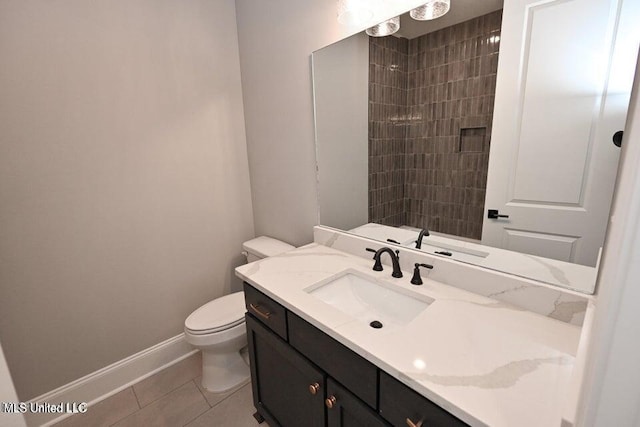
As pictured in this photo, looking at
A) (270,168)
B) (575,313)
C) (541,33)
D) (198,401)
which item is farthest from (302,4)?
(198,401)

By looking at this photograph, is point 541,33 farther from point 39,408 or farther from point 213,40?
point 39,408

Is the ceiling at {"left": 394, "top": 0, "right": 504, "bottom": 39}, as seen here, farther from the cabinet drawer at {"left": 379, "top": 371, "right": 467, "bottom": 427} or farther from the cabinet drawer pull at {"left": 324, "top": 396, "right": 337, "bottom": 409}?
the cabinet drawer pull at {"left": 324, "top": 396, "right": 337, "bottom": 409}

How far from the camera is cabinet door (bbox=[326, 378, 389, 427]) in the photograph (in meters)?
0.82

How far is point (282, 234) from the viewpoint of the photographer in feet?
6.72

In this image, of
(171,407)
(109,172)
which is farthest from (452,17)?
(171,407)

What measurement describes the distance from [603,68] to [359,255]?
3.63 ft

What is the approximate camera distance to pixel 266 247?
197 cm

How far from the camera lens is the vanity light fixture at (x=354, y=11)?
1.26 meters

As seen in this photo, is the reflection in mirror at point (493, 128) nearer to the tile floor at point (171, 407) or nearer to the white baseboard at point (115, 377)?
the tile floor at point (171, 407)

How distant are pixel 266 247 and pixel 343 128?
38.3 inches

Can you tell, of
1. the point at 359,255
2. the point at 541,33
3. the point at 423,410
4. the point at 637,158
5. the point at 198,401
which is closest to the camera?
the point at 637,158

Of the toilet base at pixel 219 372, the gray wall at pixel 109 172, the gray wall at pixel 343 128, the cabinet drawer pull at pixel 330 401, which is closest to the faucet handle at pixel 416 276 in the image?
the gray wall at pixel 343 128

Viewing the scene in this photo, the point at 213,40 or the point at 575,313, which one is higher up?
the point at 213,40

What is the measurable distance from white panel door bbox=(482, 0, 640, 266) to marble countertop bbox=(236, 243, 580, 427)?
0.92ft
